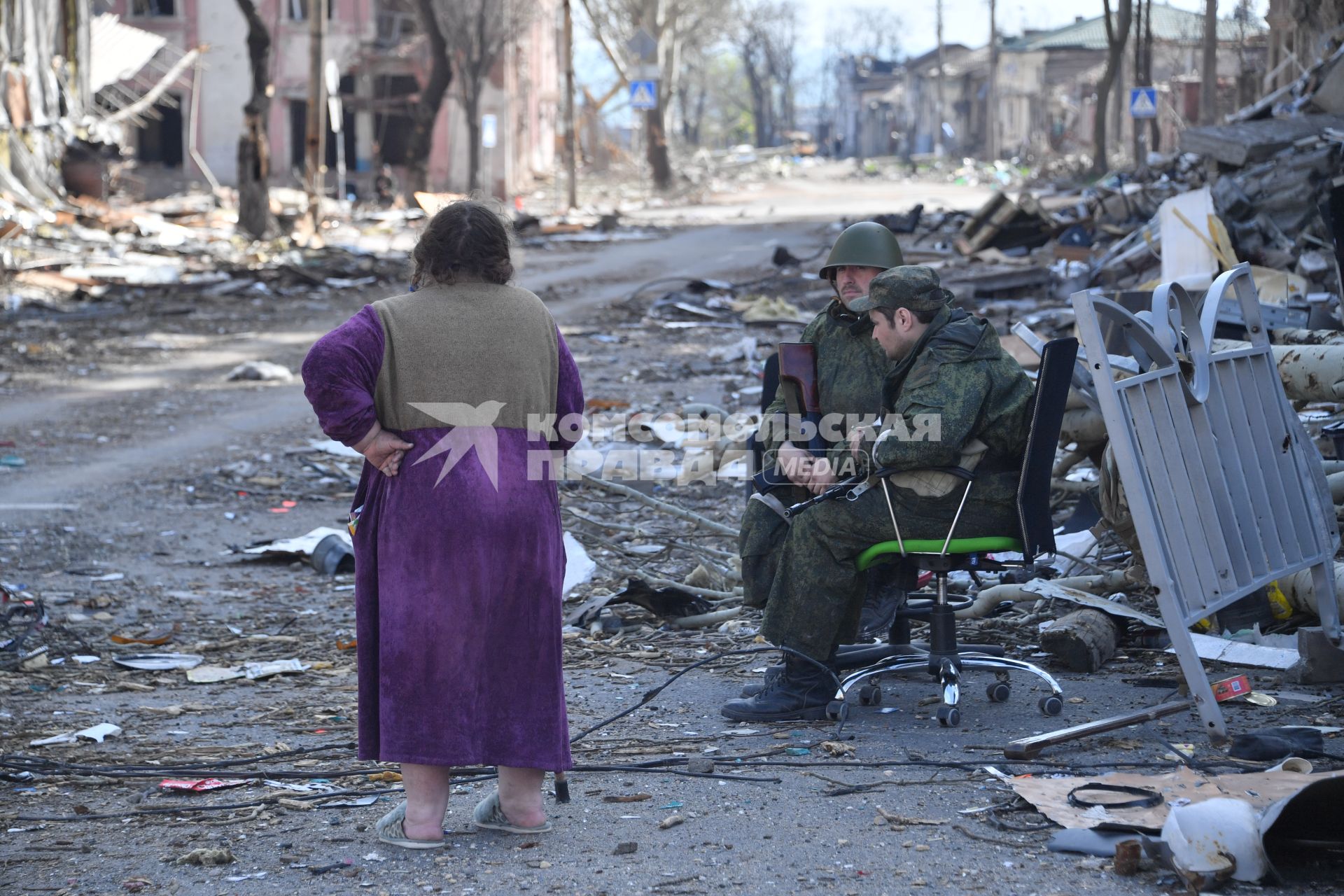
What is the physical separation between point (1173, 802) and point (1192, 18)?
67.1 meters

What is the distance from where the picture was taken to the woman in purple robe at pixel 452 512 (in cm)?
→ 331

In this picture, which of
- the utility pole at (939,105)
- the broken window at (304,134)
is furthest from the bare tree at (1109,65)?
the utility pole at (939,105)

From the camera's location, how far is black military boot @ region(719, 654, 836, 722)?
14.7ft

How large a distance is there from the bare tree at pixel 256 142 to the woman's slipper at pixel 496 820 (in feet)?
66.0

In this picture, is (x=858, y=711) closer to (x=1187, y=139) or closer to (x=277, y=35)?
(x=1187, y=139)

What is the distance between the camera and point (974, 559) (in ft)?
14.6

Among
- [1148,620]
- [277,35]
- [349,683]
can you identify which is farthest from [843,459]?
[277,35]

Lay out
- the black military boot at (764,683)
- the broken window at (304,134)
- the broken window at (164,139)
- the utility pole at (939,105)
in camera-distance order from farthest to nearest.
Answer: the utility pole at (939,105) < the broken window at (304,134) < the broken window at (164,139) < the black military boot at (764,683)

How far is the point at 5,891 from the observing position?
10.9 feet

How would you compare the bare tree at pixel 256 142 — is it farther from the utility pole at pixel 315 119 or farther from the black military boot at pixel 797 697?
the black military boot at pixel 797 697

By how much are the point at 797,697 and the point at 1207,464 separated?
1.42 m

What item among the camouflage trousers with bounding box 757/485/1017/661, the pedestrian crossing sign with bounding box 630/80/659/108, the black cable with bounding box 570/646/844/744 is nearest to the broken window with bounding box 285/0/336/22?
the pedestrian crossing sign with bounding box 630/80/659/108

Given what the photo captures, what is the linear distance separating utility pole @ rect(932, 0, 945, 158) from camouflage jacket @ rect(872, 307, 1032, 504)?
63225 mm

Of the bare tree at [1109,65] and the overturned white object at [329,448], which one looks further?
the bare tree at [1109,65]
